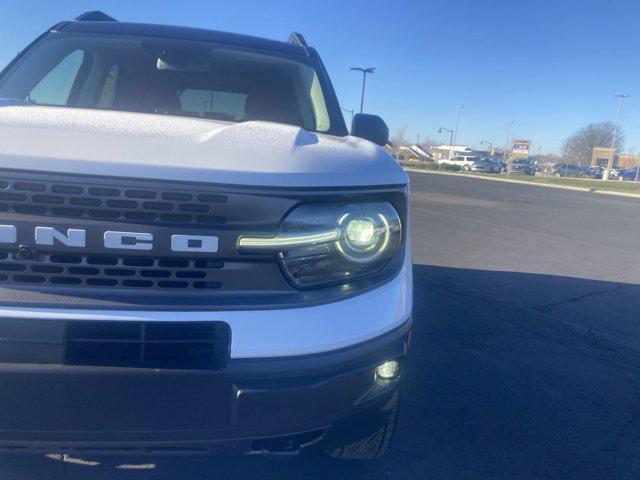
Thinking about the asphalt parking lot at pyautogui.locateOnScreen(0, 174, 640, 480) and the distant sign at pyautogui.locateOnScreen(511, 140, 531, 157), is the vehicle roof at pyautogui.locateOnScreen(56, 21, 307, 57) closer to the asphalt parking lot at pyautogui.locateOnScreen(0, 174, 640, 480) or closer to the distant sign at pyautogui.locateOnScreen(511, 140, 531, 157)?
the asphalt parking lot at pyautogui.locateOnScreen(0, 174, 640, 480)

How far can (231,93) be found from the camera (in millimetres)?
3604

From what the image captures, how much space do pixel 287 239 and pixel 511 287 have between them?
5.10m

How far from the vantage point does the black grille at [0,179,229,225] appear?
160 centimetres

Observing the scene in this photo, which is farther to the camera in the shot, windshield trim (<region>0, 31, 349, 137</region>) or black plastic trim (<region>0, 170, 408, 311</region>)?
windshield trim (<region>0, 31, 349, 137</region>)

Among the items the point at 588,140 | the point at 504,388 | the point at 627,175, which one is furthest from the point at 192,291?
the point at 588,140

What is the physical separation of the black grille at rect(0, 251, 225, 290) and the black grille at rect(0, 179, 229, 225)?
122 millimetres

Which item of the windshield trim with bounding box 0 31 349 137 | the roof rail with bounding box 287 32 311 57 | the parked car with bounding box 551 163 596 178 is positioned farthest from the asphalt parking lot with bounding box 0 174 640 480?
the parked car with bounding box 551 163 596 178

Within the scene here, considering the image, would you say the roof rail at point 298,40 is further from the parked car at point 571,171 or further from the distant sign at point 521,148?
the distant sign at point 521,148

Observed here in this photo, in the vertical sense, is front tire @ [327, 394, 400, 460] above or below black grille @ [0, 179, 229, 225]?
below

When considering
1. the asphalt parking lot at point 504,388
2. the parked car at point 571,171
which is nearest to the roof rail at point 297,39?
the asphalt parking lot at point 504,388

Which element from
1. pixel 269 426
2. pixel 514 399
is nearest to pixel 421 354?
pixel 514 399

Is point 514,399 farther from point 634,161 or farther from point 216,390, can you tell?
point 634,161

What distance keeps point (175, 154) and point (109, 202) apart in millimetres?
238

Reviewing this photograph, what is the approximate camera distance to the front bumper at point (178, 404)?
1.60 m
